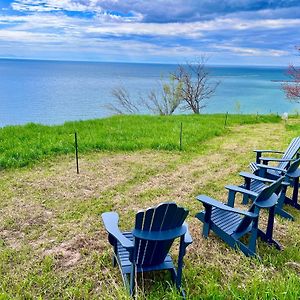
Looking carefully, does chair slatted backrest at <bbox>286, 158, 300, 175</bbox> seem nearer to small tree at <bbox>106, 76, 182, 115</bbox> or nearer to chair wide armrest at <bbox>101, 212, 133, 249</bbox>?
chair wide armrest at <bbox>101, 212, 133, 249</bbox>

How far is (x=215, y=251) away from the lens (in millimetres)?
3051

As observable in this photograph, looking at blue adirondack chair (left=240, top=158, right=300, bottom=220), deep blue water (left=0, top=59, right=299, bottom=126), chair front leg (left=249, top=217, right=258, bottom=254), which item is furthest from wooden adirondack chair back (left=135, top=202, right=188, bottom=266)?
deep blue water (left=0, top=59, right=299, bottom=126)

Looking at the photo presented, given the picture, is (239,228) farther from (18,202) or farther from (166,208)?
(18,202)

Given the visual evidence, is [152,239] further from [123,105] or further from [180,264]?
[123,105]

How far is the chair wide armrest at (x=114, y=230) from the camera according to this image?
7.16ft

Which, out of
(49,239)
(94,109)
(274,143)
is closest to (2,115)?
(94,109)

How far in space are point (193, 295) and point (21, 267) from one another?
4.91 feet

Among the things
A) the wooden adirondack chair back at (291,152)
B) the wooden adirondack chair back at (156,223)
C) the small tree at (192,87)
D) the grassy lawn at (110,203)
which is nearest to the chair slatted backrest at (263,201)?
the grassy lawn at (110,203)

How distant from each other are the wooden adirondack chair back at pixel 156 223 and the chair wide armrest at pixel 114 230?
74 mm

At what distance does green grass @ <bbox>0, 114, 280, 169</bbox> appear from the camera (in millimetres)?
6207

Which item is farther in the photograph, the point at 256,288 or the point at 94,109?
the point at 94,109

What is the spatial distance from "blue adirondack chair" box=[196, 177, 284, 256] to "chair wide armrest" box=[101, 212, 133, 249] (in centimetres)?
87

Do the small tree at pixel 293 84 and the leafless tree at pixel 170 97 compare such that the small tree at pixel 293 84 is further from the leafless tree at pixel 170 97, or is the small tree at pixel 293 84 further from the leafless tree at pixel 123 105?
the leafless tree at pixel 123 105

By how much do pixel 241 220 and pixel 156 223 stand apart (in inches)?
51.0
